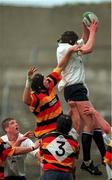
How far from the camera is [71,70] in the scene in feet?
38.2

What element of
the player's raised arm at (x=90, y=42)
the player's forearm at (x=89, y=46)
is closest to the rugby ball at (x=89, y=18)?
the player's raised arm at (x=90, y=42)

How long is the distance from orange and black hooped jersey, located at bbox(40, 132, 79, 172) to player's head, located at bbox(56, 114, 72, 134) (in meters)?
0.07

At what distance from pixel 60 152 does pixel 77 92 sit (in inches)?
Answer: 47.8

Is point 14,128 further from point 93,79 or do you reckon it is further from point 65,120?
point 93,79

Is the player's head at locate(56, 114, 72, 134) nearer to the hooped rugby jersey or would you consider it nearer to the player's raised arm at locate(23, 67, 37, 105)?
the player's raised arm at locate(23, 67, 37, 105)

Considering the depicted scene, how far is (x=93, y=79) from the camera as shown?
77.7ft

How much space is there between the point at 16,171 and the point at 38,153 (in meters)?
0.49

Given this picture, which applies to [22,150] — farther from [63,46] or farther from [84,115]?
[63,46]

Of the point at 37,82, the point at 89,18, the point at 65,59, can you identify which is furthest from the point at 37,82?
the point at 89,18

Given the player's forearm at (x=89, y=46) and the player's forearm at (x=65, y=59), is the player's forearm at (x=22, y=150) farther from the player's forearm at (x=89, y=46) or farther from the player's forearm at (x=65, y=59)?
the player's forearm at (x=89, y=46)

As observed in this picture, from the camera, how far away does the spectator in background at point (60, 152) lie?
35.1ft

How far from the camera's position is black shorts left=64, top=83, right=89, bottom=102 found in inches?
458

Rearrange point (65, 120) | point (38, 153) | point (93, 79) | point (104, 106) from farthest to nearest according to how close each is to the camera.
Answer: point (93, 79), point (104, 106), point (38, 153), point (65, 120)

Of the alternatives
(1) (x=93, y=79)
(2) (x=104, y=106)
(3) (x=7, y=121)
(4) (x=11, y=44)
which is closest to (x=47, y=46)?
(4) (x=11, y=44)
